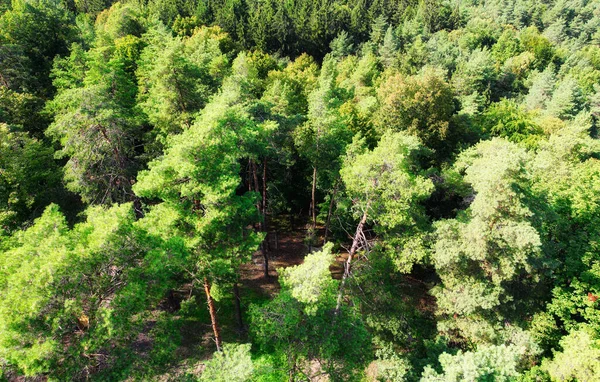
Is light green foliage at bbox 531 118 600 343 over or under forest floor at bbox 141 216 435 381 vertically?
over

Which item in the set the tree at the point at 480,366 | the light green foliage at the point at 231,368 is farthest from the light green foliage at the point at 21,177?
the tree at the point at 480,366

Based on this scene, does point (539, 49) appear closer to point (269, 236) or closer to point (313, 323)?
point (269, 236)

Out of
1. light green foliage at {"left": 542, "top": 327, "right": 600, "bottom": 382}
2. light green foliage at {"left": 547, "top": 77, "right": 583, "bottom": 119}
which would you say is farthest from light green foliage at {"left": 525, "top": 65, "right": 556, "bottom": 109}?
light green foliage at {"left": 542, "top": 327, "right": 600, "bottom": 382}

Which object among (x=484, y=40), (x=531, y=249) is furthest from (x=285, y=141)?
(x=484, y=40)

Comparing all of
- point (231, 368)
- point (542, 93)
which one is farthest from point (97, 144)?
point (542, 93)

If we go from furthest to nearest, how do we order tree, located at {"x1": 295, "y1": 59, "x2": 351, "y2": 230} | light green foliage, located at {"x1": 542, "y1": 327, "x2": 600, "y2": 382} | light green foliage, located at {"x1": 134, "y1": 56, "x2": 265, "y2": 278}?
tree, located at {"x1": 295, "y1": 59, "x2": 351, "y2": 230}
light green foliage, located at {"x1": 542, "y1": 327, "x2": 600, "y2": 382}
light green foliage, located at {"x1": 134, "y1": 56, "x2": 265, "y2": 278}

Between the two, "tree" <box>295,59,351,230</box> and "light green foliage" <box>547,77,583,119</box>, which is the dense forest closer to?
"tree" <box>295,59,351,230</box>
